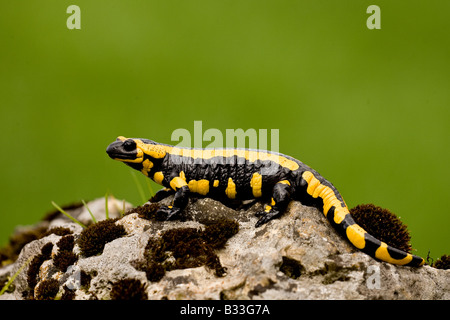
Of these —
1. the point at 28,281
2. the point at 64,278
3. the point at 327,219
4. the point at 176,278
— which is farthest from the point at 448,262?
the point at 28,281

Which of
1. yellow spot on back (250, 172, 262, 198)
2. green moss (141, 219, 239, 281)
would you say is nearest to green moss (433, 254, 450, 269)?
yellow spot on back (250, 172, 262, 198)

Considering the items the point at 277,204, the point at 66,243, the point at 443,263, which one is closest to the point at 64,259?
the point at 66,243

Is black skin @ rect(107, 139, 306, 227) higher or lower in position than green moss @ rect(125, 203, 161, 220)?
higher

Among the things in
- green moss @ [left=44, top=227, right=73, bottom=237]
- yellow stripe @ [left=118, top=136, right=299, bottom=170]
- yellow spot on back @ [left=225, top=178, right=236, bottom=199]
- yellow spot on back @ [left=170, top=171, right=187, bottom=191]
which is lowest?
green moss @ [left=44, top=227, right=73, bottom=237]

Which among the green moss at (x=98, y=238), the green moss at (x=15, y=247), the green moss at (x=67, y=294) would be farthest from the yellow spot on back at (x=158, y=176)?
the green moss at (x=15, y=247)

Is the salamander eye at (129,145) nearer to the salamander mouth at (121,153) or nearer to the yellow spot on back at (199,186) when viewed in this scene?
the salamander mouth at (121,153)

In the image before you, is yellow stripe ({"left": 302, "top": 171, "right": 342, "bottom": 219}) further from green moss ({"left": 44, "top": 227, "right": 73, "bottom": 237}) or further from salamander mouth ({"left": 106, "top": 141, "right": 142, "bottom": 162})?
green moss ({"left": 44, "top": 227, "right": 73, "bottom": 237})

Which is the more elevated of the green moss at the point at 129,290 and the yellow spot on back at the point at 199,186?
the yellow spot on back at the point at 199,186
